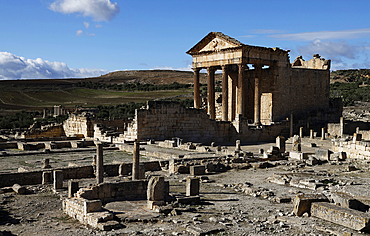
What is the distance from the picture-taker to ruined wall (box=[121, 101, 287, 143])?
1105 inches

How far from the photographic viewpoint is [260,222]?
1060 centimetres

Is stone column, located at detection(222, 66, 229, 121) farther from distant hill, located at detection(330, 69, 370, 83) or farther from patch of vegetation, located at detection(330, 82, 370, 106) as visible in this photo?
distant hill, located at detection(330, 69, 370, 83)

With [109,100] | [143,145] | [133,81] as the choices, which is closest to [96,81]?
[133,81]

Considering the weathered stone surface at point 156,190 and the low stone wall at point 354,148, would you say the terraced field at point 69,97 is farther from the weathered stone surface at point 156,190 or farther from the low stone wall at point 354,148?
the weathered stone surface at point 156,190

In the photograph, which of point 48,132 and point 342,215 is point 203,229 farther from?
point 48,132

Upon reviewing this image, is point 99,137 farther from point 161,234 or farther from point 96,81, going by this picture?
point 96,81

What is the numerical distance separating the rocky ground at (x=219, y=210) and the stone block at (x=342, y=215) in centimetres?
20

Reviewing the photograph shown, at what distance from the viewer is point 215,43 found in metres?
35.2

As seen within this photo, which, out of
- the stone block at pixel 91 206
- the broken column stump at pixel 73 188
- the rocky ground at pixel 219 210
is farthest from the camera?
the broken column stump at pixel 73 188

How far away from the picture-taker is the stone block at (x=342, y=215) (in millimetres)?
9711

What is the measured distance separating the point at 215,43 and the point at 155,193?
81.9ft

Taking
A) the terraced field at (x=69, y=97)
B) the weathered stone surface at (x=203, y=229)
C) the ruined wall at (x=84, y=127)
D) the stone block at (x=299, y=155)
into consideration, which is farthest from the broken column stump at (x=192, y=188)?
the terraced field at (x=69, y=97)

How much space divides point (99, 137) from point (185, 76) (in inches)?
4420

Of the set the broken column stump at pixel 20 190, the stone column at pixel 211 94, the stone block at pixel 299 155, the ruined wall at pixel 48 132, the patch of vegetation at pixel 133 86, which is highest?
the patch of vegetation at pixel 133 86
